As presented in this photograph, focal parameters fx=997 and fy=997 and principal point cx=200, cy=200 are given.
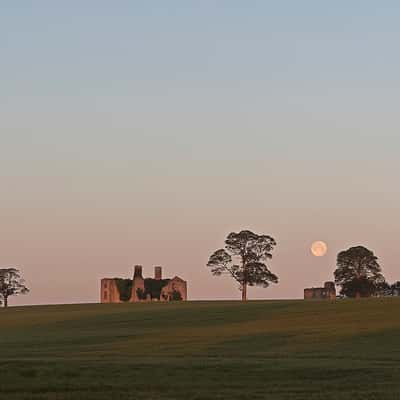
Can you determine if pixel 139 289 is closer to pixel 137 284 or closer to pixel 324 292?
pixel 137 284

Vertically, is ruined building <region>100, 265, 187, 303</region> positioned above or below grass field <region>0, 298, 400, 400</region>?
above

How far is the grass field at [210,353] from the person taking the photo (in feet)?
66.8

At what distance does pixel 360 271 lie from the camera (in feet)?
332

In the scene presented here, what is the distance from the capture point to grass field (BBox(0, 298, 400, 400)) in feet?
66.8

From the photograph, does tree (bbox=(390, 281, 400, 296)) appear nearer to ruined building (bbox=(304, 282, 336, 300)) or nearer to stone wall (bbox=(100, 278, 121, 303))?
ruined building (bbox=(304, 282, 336, 300))

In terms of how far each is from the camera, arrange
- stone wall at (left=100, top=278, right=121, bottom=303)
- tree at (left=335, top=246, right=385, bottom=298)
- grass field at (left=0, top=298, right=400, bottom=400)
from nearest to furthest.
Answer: grass field at (left=0, top=298, right=400, bottom=400) → tree at (left=335, top=246, right=385, bottom=298) → stone wall at (left=100, top=278, right=121, bottom=303)

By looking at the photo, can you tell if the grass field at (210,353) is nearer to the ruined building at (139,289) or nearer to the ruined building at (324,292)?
the ruined building at (324,292)

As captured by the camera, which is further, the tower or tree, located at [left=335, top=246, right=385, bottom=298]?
the tower

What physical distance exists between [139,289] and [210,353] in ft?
255

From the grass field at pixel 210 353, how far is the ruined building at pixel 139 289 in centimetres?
3847

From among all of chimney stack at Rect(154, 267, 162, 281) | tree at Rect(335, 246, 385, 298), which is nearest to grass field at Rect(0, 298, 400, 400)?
tree at Rect(335, 246, 385, 298)

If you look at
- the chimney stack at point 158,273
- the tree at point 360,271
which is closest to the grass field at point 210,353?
the tree at point 360,271

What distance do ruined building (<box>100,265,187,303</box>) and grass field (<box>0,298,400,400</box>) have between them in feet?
126

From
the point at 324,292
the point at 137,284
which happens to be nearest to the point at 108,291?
the point at 137,284
